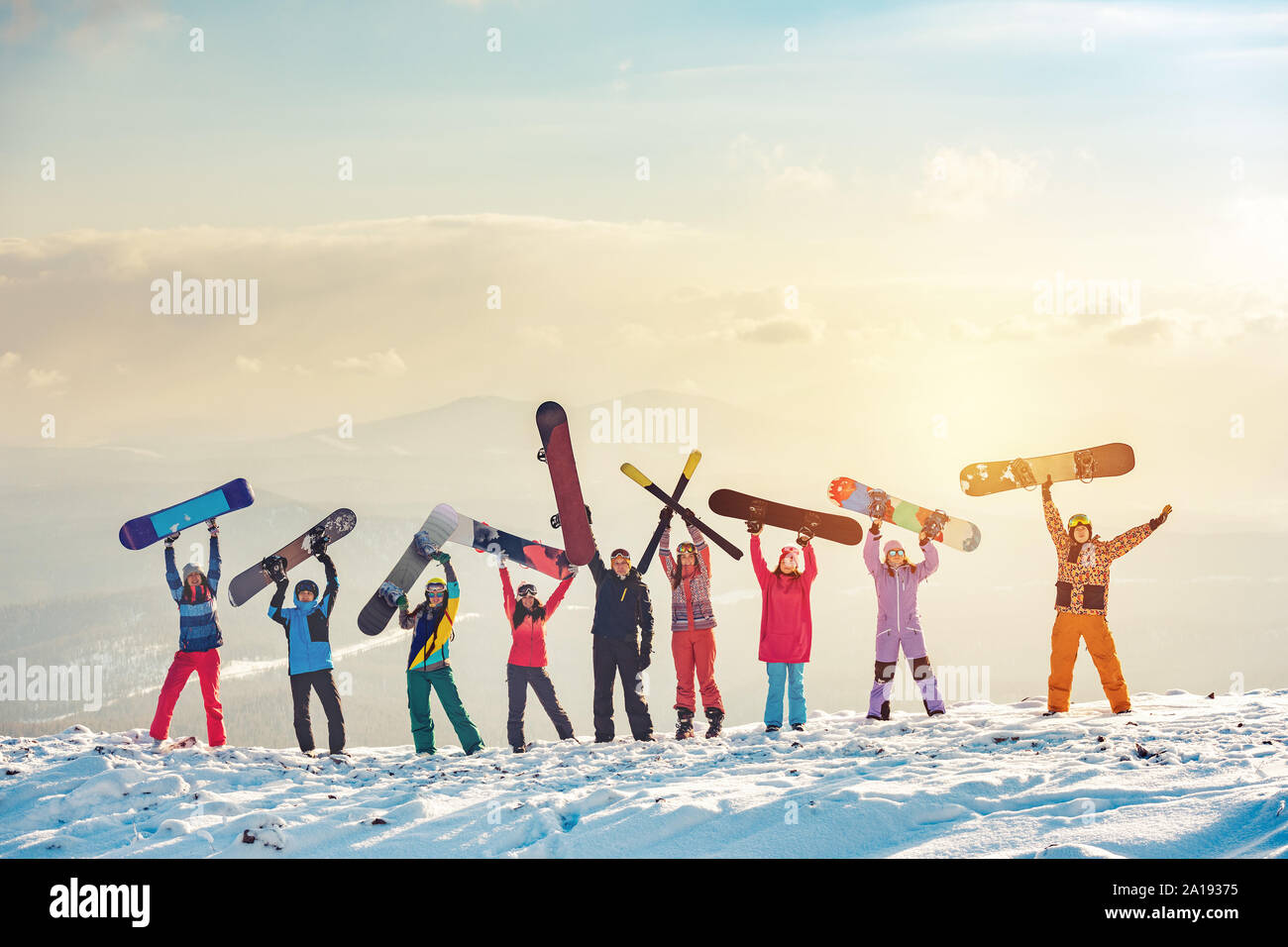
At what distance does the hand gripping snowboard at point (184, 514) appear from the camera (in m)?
13.6

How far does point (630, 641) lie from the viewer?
13141mm

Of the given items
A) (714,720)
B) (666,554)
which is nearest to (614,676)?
(714,720)

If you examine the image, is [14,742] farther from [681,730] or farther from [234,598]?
[681,730]

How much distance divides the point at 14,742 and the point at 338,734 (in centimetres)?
402

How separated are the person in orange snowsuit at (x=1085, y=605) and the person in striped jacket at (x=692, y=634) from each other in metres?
4.14

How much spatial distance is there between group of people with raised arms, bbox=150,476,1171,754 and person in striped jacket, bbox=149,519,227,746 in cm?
2

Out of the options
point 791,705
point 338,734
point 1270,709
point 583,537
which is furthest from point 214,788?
point 1270,709

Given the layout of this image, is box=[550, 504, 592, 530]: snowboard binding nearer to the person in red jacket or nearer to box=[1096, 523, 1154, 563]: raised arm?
the person in red jacket

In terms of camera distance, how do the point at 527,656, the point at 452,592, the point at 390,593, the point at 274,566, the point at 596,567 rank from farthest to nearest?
the point at 390,593 → the point at 274,566 → the point at 452,592 → the point at 596,567 → the point at 527,656

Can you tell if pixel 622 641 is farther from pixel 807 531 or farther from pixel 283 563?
pixel 283 563

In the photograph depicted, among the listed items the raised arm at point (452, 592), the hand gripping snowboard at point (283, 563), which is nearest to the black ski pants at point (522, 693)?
the raised arm at point (452, 592)

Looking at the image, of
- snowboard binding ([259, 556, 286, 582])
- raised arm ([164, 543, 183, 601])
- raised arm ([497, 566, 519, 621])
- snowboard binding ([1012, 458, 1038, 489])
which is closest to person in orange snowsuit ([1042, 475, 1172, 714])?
snowboard binding ([1012, 458, 1038, 489])

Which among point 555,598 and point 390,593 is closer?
point 555,598

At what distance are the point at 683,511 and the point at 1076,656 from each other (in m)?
5.13
